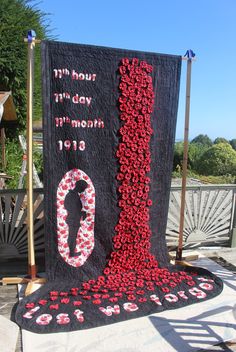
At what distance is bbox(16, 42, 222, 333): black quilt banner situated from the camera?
324cm

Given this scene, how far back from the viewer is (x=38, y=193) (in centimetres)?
386

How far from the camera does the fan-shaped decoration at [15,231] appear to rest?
151 inches

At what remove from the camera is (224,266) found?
4.13m

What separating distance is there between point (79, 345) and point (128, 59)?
263cm

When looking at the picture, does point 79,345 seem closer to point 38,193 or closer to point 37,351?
point 37,351

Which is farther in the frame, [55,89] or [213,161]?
[213,161]

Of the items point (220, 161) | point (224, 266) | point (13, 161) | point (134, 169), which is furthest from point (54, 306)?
point (220, 161)

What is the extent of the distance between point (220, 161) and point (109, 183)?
44.5ft

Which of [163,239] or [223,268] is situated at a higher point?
[163,239]

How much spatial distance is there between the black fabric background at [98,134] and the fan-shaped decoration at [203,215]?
0.68 meters

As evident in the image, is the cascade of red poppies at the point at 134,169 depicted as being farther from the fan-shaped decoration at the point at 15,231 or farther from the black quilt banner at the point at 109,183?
the fan-shaped decoration at the point at 15,231

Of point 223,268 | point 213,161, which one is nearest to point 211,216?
point 223,268

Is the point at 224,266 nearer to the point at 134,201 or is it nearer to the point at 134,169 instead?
the point at 134,201

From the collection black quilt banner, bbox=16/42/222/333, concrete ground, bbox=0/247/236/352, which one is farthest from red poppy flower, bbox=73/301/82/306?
concrete ground, bbox=0/247/236/352
